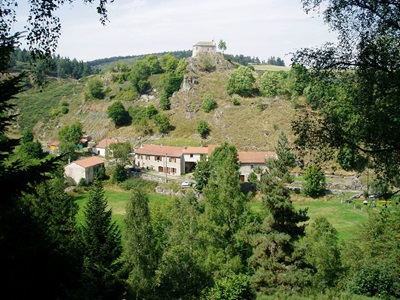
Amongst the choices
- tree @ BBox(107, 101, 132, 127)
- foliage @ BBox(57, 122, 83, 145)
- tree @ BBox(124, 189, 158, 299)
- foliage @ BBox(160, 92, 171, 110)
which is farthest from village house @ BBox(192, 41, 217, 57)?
tree @ BBox(124, 189, 158, 299)

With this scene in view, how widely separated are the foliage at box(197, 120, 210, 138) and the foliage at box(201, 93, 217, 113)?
5.12 m

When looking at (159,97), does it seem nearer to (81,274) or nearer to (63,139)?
(63,139)

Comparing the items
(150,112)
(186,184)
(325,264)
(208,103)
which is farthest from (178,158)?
(325,264)

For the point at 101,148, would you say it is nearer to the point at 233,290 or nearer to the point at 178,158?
the point at 178,158

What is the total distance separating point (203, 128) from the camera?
57.2 m

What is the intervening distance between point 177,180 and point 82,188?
12.7 m

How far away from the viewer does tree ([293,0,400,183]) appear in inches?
249

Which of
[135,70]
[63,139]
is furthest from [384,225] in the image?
[135,70]

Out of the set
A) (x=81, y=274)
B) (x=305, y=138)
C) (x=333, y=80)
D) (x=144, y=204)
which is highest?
(x=333, y=80)

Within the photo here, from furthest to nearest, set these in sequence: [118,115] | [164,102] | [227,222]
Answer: [164,102] → [118,115] → [227,222]

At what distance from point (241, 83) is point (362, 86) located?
2274 inches

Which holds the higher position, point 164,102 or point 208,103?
point 164,102

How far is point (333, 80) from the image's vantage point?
280 inches

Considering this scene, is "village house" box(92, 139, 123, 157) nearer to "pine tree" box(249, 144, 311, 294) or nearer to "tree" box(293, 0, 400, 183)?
"pine tree" box(249, 144, 311, 294)
